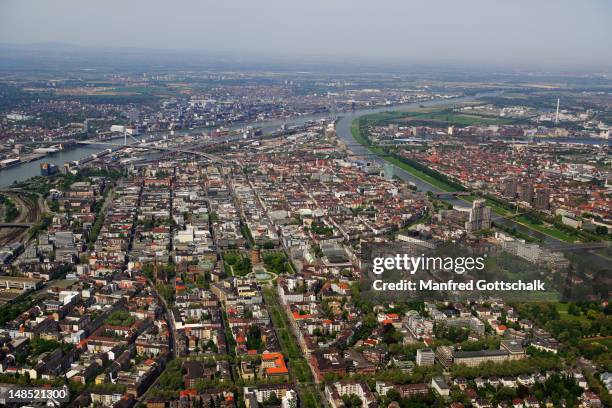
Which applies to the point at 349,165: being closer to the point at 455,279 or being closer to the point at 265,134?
the point at 265,134

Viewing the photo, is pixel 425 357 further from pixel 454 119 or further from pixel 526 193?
pixel 454 119

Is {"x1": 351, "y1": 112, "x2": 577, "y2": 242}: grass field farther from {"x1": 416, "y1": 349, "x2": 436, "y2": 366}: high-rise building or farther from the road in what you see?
{"x1": 416, "y1": 349, "x2": 436, "y2": 366}: high-rise building

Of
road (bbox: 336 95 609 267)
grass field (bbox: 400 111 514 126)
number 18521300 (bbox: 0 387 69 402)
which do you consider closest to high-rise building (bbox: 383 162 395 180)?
road (bbox: 336 95 609 267)

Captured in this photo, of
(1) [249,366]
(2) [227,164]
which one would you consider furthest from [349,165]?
(1) [249,366]

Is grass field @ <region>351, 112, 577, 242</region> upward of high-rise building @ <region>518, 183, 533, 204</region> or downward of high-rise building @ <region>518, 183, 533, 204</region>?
downward

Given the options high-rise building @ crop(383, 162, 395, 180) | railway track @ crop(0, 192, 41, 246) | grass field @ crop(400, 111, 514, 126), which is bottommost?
railway track @ crop(0, 192, 41, 246)

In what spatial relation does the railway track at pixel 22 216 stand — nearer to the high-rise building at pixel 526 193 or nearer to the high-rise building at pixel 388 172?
the high-rise building at pixel 388 172
